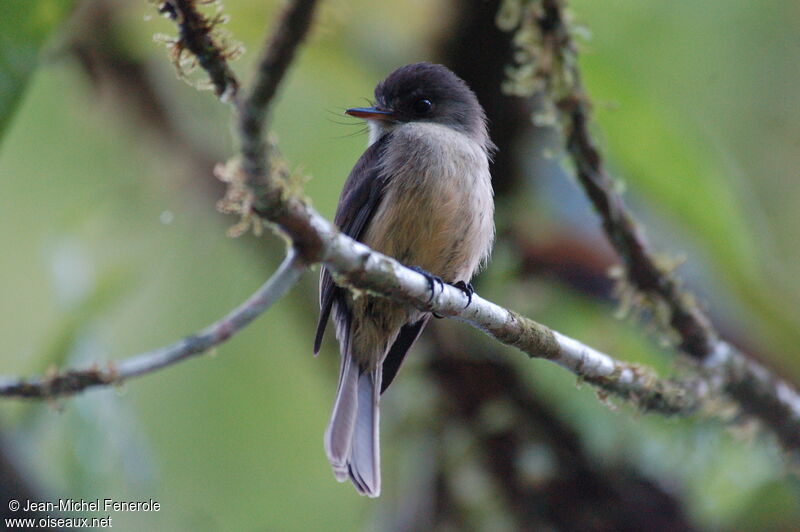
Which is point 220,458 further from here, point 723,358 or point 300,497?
point 723,358

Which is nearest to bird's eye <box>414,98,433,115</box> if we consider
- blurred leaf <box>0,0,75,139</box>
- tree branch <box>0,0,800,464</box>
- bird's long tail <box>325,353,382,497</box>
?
bird's long tail <box>325,353,382,497</box>

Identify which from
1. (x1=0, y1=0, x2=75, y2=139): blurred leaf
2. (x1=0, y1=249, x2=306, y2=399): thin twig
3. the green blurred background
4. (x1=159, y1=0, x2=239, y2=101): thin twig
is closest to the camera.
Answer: (x1=159, y1=0, x2=239, y2=101): thin twig

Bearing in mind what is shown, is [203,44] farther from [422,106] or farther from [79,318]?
[79,318]

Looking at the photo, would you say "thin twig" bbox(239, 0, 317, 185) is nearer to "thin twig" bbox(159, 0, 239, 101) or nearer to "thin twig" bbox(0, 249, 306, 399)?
"thin twig" bbox(159, 0, 239, 101)

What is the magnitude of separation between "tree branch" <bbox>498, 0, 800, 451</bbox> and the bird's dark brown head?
61 centimetres

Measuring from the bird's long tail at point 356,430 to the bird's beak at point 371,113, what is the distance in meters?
0.98

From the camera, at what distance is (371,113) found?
3.56 metres

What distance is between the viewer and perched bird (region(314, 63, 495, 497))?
3314 mm

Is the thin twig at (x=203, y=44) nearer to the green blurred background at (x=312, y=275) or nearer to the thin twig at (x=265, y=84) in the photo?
the thin twig at (x=265, y=84)

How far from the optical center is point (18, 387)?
2.22 meters

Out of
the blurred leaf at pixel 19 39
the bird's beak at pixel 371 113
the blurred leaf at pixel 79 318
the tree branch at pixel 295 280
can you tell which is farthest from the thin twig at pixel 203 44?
the blurred leaf at pixel 79 318

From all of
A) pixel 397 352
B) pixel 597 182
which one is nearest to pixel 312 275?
pixel 397 352

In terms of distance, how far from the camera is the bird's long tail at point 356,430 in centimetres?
315

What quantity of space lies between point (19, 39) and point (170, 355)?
1313 mm
